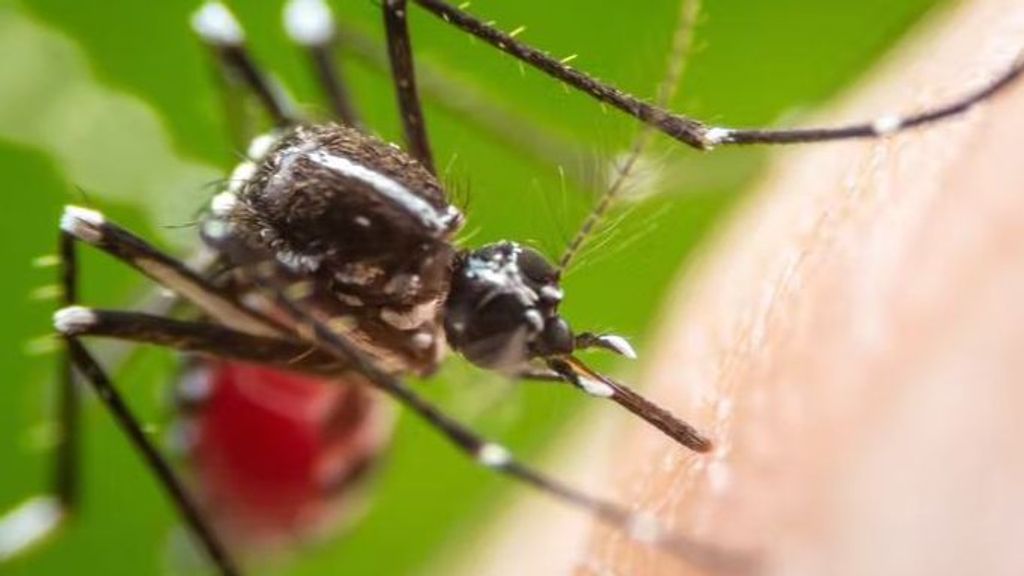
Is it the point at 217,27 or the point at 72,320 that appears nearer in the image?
the point at 72,320

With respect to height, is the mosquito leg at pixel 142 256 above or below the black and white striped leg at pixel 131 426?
above

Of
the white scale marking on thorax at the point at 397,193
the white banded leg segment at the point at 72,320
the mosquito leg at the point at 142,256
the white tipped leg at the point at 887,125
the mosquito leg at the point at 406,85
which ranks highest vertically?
the white tipped leg at the point at 887,125

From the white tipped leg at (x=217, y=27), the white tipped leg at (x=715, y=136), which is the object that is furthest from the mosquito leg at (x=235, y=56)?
the white tipped leg at (x=715, y=136)

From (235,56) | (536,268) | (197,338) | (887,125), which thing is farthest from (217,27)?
(887,125)

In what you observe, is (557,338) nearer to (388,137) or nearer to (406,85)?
(406,85)

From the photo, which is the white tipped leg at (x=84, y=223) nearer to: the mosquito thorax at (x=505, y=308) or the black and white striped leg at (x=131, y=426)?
the black and white striped leg at (x=131, y=426)

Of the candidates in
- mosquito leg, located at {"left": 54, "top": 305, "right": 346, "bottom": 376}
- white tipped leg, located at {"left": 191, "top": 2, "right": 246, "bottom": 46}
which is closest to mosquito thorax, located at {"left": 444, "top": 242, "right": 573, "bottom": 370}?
mosquito leg, located at {"left": 54, "top": 305, "right": 346, "bottom": 376}
